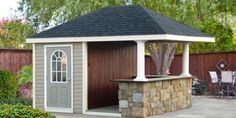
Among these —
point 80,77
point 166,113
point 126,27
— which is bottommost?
point 166,113

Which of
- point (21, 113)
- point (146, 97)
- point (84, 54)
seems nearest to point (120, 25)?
point (84, 54)

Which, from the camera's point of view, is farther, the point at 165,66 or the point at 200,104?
the point at 165,66

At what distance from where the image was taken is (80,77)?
42.9ft

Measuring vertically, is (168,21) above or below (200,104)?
above

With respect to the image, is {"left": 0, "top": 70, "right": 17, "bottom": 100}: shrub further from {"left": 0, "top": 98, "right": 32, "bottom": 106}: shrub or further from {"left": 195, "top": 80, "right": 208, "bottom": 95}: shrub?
{"left": 195, "top": 80, "right": 208, "bottom": 95}: shrub

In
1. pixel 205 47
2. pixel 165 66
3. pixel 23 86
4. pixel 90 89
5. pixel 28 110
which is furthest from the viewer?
pixel 205 47

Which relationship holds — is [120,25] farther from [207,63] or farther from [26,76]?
[207,63]

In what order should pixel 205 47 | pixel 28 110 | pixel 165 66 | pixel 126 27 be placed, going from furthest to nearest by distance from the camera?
pixel 205 47 → pixel 165 66 → pixel 126 27 → pixel 28 110

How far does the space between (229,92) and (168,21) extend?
606 centimetres

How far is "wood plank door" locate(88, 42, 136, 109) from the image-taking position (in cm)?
1358

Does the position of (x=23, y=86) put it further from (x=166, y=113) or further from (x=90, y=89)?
(x=166, y=113)

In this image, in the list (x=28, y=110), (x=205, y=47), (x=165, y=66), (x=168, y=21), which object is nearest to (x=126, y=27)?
(x=168, y=21)

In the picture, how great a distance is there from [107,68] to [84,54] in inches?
54.8

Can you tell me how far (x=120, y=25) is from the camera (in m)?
12.8
